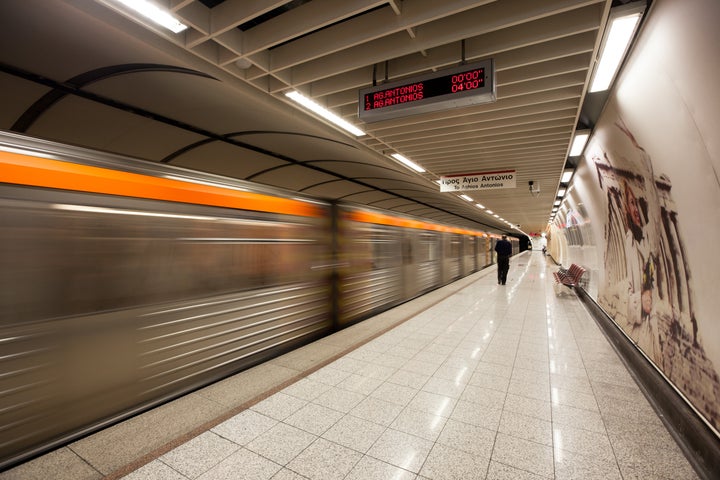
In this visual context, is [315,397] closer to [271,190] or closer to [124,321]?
[124,321]

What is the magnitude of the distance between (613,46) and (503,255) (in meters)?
7.91

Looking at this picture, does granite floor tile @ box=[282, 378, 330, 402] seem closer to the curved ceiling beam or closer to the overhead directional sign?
the overhead directional sign

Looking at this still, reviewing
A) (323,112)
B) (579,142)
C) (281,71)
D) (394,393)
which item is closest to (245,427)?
(394,393)

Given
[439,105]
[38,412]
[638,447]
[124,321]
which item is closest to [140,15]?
[124,321]

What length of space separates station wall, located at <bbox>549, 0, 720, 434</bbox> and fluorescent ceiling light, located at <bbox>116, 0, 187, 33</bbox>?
10.9 ft

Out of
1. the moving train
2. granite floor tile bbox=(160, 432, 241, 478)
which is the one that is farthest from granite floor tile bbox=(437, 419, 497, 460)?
the moving train

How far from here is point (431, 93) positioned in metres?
2.94

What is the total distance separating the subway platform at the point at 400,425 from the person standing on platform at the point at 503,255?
227 inches

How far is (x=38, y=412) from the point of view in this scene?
1.94m

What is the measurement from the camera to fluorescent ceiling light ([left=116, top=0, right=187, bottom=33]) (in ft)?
7.09

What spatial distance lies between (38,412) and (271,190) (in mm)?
2506

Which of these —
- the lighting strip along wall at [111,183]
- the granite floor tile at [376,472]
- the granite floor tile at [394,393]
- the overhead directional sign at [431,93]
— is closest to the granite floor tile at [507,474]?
the granite floor tile at [376,472]

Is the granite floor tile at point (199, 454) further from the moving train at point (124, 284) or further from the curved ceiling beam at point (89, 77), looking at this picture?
the curved ceiling beam at point (89, 77)

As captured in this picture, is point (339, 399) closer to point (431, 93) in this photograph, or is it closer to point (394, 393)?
point (394, 393)
